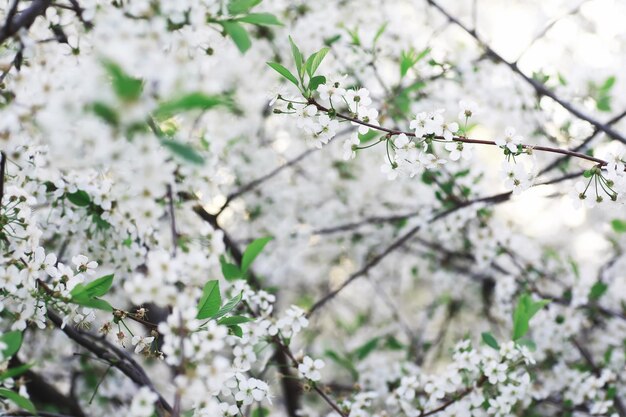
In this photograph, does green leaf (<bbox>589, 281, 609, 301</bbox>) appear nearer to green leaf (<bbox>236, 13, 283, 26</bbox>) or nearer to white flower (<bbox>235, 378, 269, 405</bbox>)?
white flower (<bbox>235, 378, 269, 405</bbox>)

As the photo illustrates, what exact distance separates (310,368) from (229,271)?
621 millimetres

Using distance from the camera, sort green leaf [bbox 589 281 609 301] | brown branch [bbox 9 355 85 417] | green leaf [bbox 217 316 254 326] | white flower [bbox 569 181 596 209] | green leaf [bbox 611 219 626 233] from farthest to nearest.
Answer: green leaf [bbox 611 219 626 233] → green leaf [bbox 589 281 609 301] → brown branch [bbox 9 355 85 417] → white flower [bbox 569 181 596 209] → green leaf [bbox 217 316 254 326]

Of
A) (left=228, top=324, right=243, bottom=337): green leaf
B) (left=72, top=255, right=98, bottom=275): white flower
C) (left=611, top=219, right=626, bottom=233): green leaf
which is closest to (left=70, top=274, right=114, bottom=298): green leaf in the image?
(left=72, top=255, right=98, bottom=275): white flower

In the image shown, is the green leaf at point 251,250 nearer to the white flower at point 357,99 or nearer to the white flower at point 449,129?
the white flower at point 357,99

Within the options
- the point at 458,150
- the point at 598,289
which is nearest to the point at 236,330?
the point at 458,150

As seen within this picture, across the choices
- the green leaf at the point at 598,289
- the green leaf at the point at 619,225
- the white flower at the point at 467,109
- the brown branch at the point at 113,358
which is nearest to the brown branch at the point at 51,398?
the brown branch at the point at 113,358

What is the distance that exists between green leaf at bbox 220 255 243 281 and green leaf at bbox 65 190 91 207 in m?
0.68

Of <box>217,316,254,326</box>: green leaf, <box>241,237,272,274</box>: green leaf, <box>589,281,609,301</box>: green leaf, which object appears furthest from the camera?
<box>589,281,609,301</box>: green leaf

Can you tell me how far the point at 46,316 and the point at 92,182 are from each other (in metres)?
0.57

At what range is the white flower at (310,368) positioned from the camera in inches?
98.6

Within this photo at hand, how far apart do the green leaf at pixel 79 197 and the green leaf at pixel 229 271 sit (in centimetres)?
68

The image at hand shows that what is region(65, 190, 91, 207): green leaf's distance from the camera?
Answer: 2.50 m

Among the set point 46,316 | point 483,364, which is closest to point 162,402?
point 46,316

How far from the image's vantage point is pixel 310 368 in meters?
2.53
